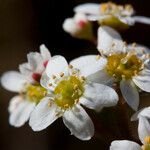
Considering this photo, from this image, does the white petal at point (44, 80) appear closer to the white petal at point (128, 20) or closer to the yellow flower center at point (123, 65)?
the yellow flower center at point (123, 65)

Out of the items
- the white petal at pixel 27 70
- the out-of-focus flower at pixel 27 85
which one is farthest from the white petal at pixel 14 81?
the white petal at pixel 27 70

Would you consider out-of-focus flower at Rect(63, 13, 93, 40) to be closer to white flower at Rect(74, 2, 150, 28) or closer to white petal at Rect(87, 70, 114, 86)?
white flower at Rect(74, 2, 150, 28)

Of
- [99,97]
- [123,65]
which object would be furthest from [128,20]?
[99,97]

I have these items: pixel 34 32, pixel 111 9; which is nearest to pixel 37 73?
pixel 111 9

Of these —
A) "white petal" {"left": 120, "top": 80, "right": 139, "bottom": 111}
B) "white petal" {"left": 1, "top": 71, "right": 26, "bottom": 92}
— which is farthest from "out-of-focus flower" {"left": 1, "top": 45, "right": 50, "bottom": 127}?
"white petal" {"left": 120, "top": 80, "right": 139, "bottom": 111}

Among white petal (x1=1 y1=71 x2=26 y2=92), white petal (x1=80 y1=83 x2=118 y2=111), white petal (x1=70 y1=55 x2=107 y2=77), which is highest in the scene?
white petal (x1=70 y1=55 x2=107 y2=77)
